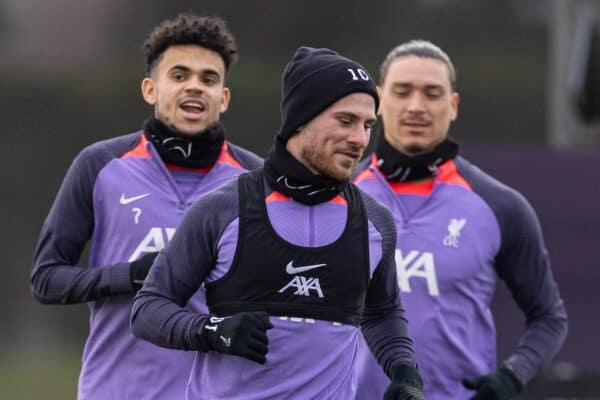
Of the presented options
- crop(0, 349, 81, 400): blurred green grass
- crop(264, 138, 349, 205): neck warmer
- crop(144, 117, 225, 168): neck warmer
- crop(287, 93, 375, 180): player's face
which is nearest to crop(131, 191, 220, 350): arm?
crop(264, 138, 349, 205): neck warmer

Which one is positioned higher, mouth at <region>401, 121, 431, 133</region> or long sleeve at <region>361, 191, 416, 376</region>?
mouth at <region>401, 121, 431, 133</region>

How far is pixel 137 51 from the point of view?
15281 mm

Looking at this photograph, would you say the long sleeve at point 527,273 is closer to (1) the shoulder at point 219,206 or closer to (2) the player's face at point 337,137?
(2) the player's face at point 337,137

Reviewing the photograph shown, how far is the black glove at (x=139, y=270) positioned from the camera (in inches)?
222

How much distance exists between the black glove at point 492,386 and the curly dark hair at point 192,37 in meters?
1.44

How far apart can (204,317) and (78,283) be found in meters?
1.09

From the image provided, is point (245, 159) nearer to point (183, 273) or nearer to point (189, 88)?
point (189, 88)

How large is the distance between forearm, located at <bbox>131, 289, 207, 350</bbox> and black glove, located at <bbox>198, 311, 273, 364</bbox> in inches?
1.5

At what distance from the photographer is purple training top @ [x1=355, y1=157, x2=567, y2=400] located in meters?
6.20

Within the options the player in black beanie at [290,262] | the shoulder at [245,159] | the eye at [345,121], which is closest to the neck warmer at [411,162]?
the shoulder at [245,159]

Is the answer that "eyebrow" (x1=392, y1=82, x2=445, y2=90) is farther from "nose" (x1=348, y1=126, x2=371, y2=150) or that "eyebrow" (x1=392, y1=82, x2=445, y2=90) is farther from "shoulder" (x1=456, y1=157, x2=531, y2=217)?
"nose" (x1=348, y1=126, x2=371, y2=150)

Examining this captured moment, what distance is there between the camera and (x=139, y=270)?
565 centimetres

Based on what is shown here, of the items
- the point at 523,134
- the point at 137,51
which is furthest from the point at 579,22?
the point at 137,51

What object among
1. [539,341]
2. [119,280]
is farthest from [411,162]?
[119,280]
